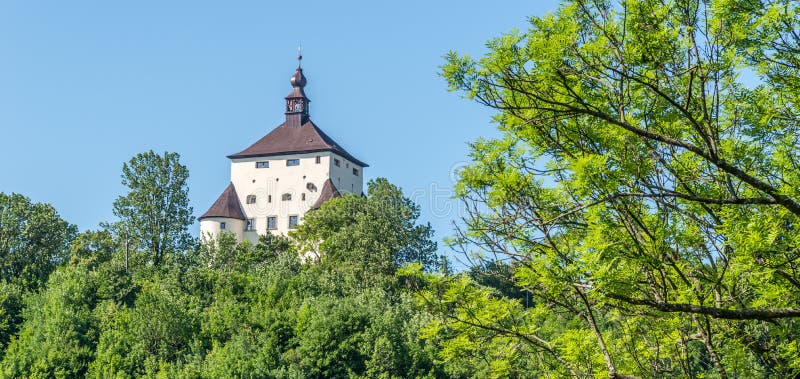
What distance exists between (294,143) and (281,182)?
4147 mm

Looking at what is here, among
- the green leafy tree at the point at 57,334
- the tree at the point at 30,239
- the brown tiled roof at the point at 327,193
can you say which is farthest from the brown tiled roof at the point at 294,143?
the green leafy tree at the point at 57,334

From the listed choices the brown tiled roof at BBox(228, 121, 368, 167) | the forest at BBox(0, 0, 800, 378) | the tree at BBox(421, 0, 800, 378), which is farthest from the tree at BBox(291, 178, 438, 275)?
the tree at BBox(421, 0, 800, 378)

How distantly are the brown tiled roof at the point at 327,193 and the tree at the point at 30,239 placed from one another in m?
18.1

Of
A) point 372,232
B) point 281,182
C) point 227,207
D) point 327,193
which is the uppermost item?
point 281,182

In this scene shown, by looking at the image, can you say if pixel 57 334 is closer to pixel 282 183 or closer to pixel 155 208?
pixel 155 208

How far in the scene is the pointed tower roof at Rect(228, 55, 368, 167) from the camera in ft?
→ 255

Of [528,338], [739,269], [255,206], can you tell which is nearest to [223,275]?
[255,206]

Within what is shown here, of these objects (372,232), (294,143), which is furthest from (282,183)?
(372,232)

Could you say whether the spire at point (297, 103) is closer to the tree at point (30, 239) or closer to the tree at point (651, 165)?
the tree at point (30, 239)

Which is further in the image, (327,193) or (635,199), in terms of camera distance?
(327,193)

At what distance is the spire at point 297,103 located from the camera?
84.1 metres

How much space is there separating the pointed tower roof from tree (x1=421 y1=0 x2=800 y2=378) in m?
63.2

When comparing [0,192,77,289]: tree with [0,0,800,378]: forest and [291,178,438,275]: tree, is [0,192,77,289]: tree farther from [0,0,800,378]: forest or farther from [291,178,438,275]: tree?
[0,0,800,378]: forest

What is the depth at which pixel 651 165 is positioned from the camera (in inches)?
460
